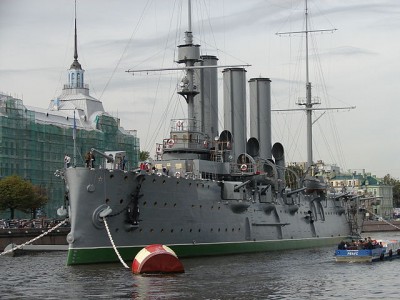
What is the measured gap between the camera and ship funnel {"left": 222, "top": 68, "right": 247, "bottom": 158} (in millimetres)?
64375

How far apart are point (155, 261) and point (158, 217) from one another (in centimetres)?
856

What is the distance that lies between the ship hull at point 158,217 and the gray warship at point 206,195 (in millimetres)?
50

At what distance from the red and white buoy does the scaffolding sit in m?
53.8

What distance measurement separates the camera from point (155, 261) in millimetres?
37656

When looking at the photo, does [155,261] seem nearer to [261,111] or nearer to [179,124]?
[179,124]

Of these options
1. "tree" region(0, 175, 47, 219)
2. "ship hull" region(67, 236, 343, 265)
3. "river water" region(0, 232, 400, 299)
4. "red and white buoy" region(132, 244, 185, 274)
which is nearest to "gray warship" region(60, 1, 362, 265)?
"ship hull" region(67, 236, 343, 265)

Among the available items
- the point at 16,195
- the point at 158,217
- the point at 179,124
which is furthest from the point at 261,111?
the point at 16,195

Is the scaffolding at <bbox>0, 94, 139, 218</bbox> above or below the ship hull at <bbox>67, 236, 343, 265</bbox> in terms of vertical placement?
above

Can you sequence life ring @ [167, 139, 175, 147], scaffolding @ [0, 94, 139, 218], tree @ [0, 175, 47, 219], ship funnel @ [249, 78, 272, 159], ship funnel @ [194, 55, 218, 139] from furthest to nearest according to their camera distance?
1. scaffolding @ [0, 94, 139, 218]
2. tree @ [0, 175, 47, 219]
3. ship funnel @ [249, 78, 272, 159]
4. ship funnel @ [194, 55, 218, 139]
5. life ring @ [167, 139, 175, 147]

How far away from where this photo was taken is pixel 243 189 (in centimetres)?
5466

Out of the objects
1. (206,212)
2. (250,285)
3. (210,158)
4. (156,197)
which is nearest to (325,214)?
(210,158)

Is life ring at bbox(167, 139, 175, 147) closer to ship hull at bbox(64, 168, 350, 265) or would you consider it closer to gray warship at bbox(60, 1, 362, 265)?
gray warship at bbox(60, 1, 362, 265)

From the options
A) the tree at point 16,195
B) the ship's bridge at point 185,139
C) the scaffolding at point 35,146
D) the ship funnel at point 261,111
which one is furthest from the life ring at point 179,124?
the scaffolding at point 35,146

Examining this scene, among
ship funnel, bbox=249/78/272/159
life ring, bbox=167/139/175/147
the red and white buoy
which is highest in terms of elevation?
ship funnel, bbox=249/78/272/159
